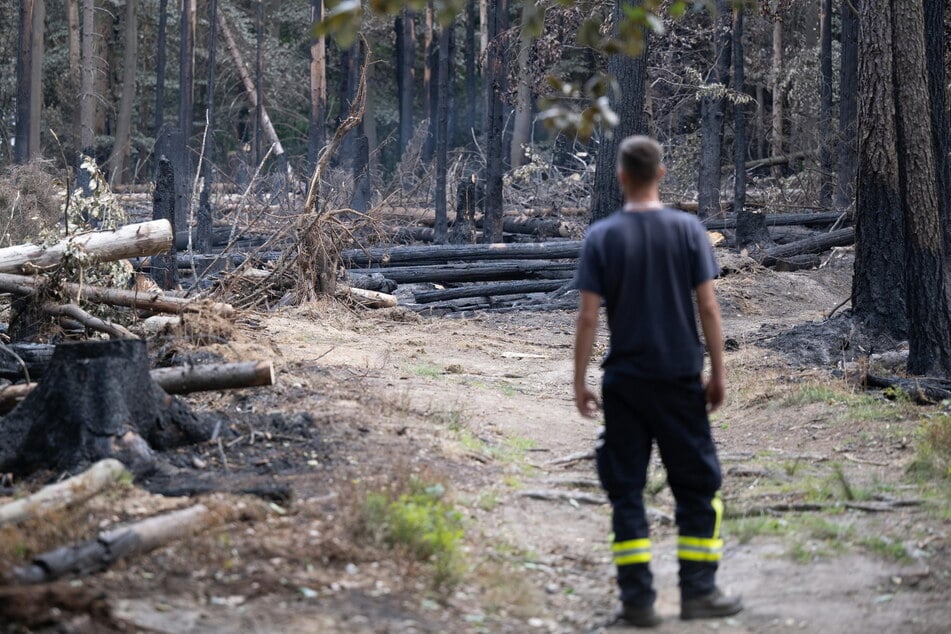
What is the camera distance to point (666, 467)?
171 inches

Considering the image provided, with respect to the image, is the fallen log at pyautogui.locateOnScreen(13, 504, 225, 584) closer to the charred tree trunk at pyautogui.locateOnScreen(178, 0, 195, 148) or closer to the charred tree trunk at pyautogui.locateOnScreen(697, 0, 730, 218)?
the charred tree trunk at pyautogui.locateOnScreen(697, 0, 730, 218)

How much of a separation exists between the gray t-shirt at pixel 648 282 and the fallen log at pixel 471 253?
47.1ft

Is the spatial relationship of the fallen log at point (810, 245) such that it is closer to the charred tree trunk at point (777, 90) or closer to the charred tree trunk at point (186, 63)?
the charred tree trunk at point (777, 90)

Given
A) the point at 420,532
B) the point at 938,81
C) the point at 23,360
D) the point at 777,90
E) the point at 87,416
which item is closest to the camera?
the point at 420,532

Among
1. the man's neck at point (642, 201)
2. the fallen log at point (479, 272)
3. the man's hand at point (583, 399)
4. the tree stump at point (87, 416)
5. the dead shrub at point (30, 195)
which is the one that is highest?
the dead shrub at point (30, 195)

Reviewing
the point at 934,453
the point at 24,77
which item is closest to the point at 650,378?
the point at 934,453

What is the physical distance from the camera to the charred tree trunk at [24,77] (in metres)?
28.9

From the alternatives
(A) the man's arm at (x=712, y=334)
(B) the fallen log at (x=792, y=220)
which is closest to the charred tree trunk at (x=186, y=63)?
(B) the fallen log at (x=792, y=220)

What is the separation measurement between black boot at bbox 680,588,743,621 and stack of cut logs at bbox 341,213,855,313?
1215 centimetres

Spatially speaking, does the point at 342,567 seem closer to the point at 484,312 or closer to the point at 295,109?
the point at 484,312

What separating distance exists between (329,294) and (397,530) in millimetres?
9724

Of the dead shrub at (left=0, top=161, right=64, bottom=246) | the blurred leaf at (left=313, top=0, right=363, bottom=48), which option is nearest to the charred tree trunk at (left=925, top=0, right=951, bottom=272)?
the blurred leaf at (left=313, top=0, right=363, bottom=48)

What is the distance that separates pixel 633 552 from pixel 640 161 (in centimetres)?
156

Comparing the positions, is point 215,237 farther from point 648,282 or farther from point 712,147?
point 648,282
